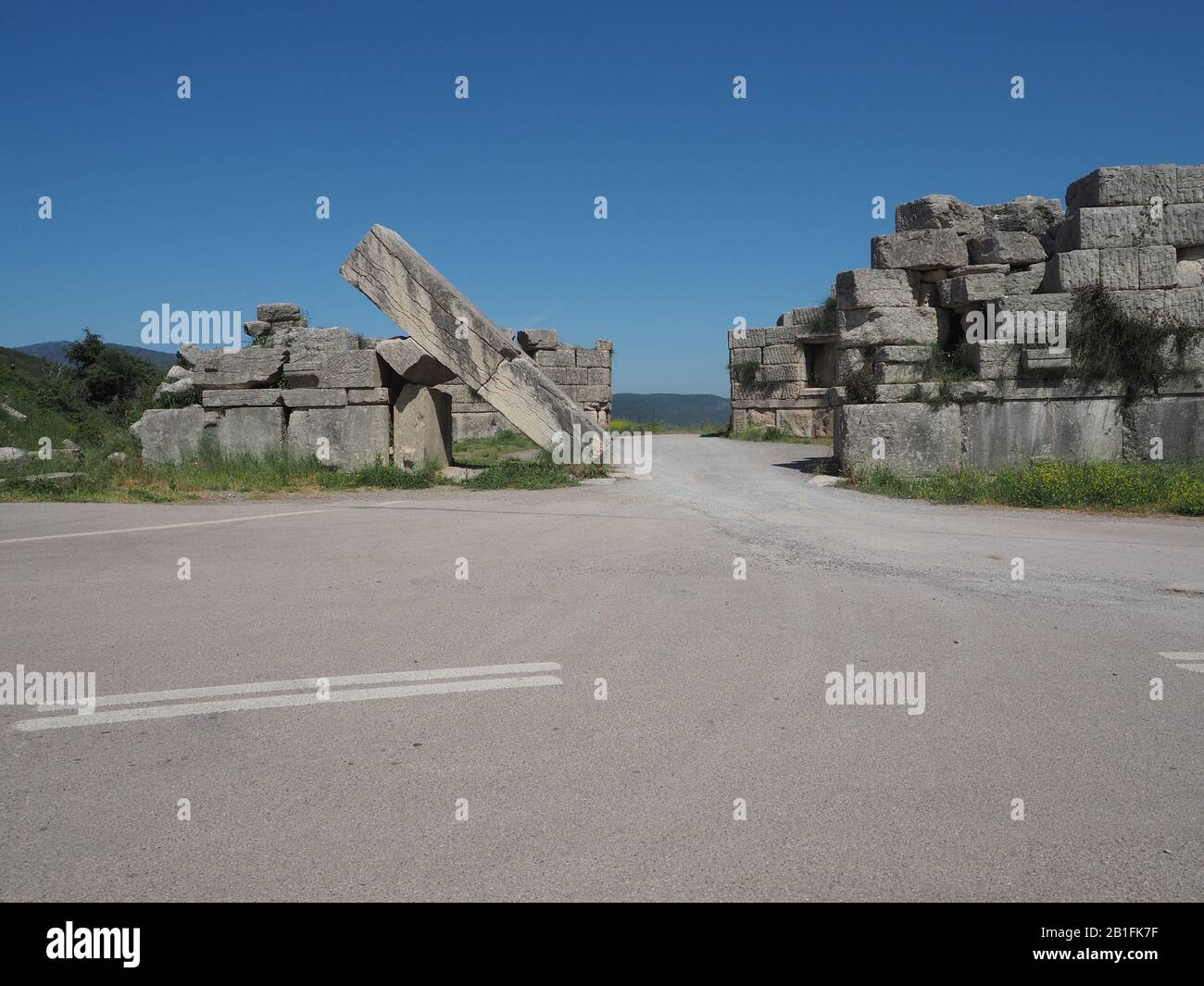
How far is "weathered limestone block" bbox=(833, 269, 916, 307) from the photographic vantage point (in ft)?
48.7

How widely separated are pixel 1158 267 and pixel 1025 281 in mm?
1819

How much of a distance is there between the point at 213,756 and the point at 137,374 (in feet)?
110

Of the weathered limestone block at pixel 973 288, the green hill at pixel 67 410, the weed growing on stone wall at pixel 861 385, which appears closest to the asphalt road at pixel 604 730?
the weed growing on stone wall at pixel 861 385

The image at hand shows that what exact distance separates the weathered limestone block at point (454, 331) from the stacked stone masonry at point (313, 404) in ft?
2.28

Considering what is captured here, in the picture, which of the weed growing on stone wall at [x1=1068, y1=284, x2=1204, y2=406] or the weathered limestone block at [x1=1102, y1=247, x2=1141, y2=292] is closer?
the weed growing on stone wall at [x1=1068, y1=284, x2=1204, y2=406]

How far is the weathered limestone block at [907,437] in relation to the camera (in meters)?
13.6

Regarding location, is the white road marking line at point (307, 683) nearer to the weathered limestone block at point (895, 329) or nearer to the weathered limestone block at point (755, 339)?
the weathered limestone block at point (895, 329)

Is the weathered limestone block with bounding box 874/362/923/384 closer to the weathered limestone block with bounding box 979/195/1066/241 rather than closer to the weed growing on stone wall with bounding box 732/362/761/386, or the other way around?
the weathered limestone block with bounding box 979/195/1066/241

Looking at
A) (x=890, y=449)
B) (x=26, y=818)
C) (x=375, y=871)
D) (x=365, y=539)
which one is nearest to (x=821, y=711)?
(x=375, y=871)

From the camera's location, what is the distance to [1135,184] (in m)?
13.3

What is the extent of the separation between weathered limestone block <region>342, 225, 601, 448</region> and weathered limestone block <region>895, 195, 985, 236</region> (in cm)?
694

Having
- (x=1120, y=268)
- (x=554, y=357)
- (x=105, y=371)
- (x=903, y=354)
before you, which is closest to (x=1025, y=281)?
(x=1120, y=268)

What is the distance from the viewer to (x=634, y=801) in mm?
3330

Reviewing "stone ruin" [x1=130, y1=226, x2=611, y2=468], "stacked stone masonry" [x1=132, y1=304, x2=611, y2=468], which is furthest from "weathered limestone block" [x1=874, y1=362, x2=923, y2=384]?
"stacked stone masonry" [x1=132, y1=304, x2=611, y2=468]
